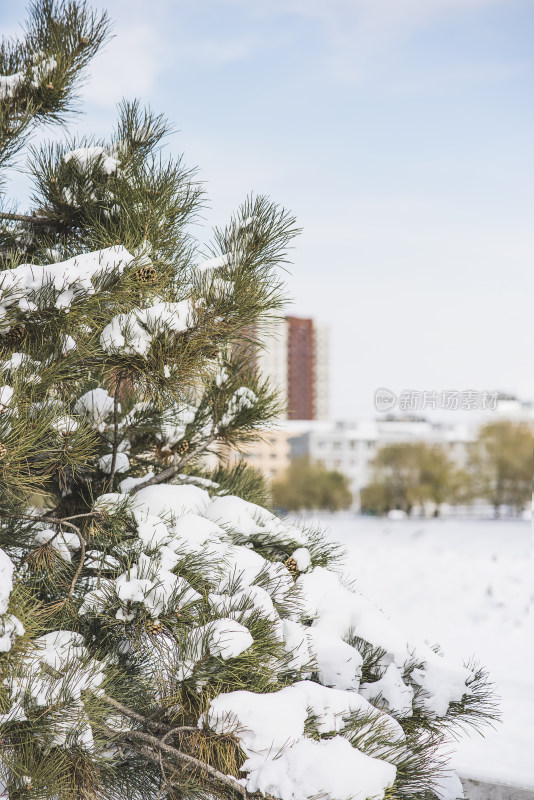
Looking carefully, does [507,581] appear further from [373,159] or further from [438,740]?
[438,740]

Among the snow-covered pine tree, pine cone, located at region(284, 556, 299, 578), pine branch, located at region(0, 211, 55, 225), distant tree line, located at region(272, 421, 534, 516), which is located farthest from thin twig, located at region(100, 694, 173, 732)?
distant tree line, located at region(272, 421, 534, 516)

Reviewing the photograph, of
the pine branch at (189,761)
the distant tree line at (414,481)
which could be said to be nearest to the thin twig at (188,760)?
the pine branch at (189,761)

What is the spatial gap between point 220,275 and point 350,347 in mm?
17273

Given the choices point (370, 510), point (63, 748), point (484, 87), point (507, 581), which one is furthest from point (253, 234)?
point (370, 510)

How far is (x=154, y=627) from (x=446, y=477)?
1407 cm

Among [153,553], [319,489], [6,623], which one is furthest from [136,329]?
[319,489]

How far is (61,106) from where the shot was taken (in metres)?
1.29

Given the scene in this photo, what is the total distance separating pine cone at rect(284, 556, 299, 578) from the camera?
3.76 feet

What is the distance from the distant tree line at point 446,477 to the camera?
11305 millimetres

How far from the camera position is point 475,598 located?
427cm

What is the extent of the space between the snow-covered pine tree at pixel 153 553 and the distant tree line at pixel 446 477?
34.6 ft

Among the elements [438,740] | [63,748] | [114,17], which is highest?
[114,17]

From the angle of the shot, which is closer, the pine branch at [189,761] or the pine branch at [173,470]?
the pine branch at [189,761]
